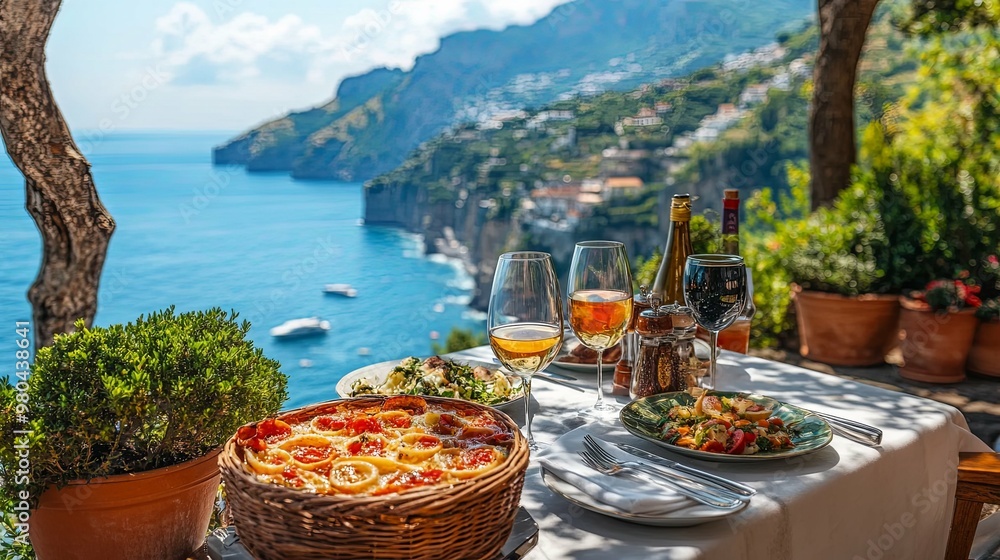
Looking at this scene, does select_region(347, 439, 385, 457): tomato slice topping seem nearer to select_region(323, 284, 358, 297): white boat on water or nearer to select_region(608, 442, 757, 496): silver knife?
select_region(608, 442, 757, 496): silver knife

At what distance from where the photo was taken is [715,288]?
135 cm

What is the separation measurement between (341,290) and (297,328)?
0.47 m

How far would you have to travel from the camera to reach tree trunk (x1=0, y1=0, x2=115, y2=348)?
2186mm

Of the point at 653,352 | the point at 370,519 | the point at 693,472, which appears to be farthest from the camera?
the point at 653,352

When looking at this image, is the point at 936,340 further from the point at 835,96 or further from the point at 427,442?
the point at 427,442

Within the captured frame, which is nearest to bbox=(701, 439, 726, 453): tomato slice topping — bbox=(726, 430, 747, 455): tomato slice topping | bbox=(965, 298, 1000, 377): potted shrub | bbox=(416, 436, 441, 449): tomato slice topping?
bbox=(726, 430, 747, 455): tomato slice topping

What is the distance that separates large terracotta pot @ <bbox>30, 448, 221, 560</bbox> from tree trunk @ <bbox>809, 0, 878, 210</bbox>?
14.7 ft

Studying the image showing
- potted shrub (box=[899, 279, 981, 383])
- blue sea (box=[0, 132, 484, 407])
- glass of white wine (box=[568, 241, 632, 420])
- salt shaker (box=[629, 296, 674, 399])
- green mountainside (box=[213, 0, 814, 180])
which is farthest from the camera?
green mountainside (box=[213, 0, 814, 180])

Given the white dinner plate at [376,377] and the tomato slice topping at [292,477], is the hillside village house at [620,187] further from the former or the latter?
the tomato slice topping at [292,477]

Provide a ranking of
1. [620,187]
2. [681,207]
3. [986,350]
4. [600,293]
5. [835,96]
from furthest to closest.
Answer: [620,187], [835,96], [986,350], [681,207], [600,293]

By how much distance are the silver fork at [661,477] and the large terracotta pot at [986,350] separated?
155 inches

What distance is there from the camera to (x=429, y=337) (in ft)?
24.2

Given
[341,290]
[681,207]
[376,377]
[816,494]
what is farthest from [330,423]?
[341,290]

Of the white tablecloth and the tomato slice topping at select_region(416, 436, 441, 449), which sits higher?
the tomato slice topping at select_region(416, 436, 441, 449)
